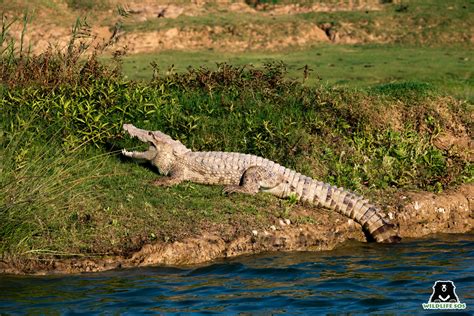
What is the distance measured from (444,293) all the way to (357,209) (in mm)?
2541

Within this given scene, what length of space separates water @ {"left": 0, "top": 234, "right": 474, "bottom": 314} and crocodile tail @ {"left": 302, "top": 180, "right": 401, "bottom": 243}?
0.65m

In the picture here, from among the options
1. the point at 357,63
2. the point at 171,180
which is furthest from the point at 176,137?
the point at 357,63

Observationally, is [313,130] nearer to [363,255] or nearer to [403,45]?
[363,255]

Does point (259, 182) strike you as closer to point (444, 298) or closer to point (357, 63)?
point (444, 298)

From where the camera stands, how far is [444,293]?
26.8 feet

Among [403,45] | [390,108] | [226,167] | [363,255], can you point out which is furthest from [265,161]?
[403,45]

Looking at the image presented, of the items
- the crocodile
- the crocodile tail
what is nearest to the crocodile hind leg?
the crocodile

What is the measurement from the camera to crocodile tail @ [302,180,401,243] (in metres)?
10.4

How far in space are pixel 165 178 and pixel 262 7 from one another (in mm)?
17967

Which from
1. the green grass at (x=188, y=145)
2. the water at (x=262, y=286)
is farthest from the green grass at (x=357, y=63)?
the water at (x=262, y=286)

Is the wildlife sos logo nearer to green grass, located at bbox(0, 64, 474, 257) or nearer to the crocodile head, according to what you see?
green grass, located at bbox(0, 64, 474, 257)

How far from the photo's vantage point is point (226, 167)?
36.4 ft

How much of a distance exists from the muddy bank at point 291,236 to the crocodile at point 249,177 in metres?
0.17

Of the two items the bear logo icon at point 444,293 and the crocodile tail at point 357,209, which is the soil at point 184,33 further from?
the bear logo icon at point 444,293
